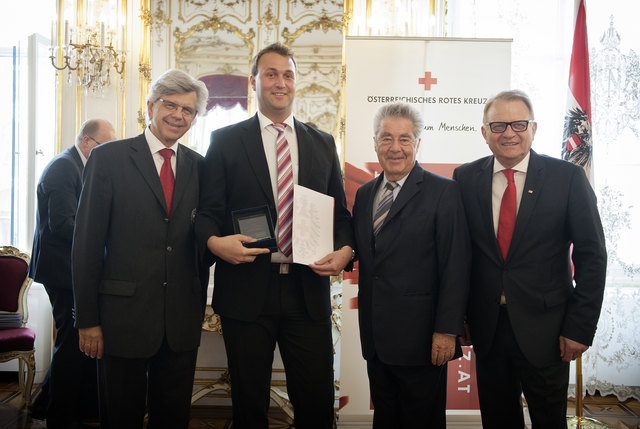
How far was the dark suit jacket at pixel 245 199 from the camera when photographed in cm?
188

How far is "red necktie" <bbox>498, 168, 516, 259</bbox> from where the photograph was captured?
1894 mm

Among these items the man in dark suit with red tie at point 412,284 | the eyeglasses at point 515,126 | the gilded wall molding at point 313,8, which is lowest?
the man in dark suit with red tie at point 412,284

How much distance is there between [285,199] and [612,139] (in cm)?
295

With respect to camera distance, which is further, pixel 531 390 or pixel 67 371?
pixel 67 371

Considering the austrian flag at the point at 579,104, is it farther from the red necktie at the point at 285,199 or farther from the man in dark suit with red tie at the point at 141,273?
the man in dark suit with red tie at the point at 141,273

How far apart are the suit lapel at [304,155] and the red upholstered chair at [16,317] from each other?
2594 mm

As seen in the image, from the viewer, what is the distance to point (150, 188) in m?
1.89

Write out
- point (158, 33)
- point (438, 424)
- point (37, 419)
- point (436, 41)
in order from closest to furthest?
point (438, 424), point (436, 41), point (37, 419), point (158, 33)

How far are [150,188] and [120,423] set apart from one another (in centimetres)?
92

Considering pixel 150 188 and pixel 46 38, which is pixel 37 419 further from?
pixel 46 38

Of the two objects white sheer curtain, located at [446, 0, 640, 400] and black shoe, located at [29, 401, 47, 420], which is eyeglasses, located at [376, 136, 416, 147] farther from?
black shoe, located at [29, 401, 47, 420]

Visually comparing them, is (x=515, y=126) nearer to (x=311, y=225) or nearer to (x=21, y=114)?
(x=311, y=225)

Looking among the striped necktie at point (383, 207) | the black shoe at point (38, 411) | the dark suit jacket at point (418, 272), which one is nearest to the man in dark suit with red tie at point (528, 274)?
the dark suit jacket at point (418, 272)

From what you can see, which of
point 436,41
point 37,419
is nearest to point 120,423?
point 37,419
